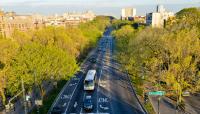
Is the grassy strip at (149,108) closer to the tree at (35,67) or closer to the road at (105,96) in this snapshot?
the road at (105,96)

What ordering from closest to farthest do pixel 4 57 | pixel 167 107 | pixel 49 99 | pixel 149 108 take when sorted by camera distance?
pixel 149 108 → pixel 167 107 → pixel 4 57 → pixel 49 99

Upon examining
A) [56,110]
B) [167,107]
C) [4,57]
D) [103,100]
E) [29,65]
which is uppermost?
[4,57]

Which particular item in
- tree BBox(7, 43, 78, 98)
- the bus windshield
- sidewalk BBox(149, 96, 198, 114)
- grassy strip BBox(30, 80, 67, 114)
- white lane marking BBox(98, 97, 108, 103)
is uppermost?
tree BBox(7, 43, 78, 98)

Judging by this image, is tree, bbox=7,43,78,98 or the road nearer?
tree, bbox=7,43,78,98

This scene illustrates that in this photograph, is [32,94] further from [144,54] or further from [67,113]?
[144,54]

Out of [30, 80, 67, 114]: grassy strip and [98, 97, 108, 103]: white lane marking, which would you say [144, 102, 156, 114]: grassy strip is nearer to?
[98, 97, 108, 103]: white lane marking

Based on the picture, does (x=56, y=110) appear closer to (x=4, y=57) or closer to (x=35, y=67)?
(x=35, y=67)

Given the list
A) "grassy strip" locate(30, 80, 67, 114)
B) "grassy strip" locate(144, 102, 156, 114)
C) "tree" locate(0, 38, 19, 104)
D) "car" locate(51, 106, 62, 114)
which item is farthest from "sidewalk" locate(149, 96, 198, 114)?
"tree" locate(0, 38, 19, 104)

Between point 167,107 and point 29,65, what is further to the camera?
point 29,65

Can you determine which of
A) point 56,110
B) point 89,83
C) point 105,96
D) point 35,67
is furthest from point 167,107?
point 35,67

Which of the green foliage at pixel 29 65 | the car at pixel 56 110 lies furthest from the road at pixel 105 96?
the green foliage at pixel 29 65

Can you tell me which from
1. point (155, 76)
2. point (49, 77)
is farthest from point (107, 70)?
point (49, 77)
